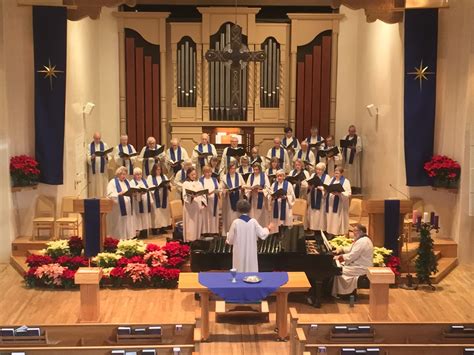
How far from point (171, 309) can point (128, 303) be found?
2.42 feet

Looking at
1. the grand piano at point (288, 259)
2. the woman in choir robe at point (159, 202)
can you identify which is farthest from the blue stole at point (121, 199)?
the grand piano at point (288, 259)

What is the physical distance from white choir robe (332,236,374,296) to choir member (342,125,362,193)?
6.05 m

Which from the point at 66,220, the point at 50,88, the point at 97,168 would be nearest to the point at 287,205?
the point at 66,220

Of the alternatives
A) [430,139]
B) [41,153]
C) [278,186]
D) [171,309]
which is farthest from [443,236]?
[41,153]

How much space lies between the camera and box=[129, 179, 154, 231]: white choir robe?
45.4ft

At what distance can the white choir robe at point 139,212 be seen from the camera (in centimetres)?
1383

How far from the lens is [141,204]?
547 inches

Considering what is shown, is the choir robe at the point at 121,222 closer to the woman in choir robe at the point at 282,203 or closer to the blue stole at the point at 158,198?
the blue stole at the point at 158,198

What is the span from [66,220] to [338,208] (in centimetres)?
501

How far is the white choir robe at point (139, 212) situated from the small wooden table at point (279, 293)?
13.8 feet

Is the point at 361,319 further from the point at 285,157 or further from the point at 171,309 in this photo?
the point at 285,157

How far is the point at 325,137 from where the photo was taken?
1814 centimetres

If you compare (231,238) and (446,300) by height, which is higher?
(231,238)

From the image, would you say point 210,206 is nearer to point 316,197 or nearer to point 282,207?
point 282,207
